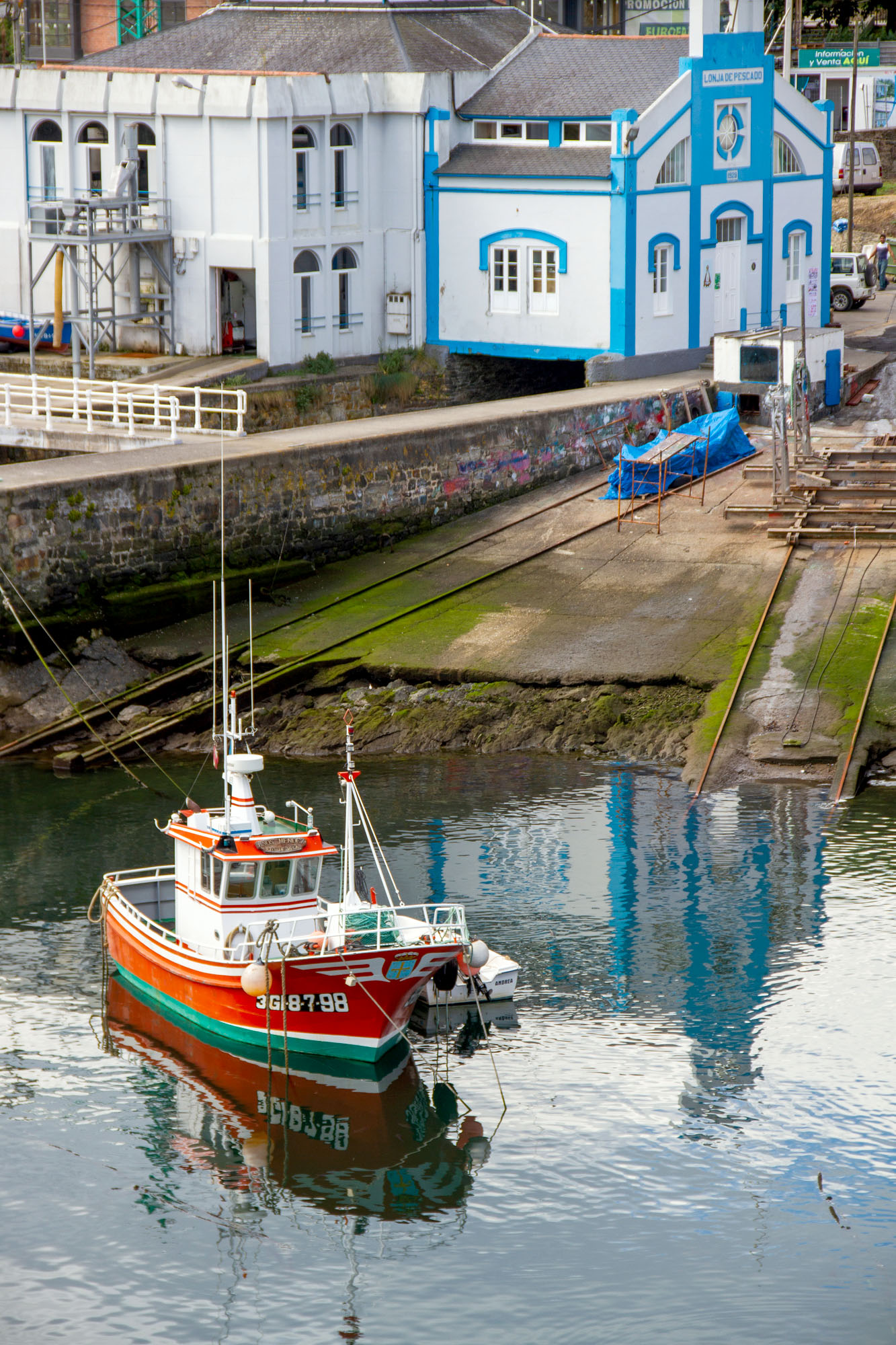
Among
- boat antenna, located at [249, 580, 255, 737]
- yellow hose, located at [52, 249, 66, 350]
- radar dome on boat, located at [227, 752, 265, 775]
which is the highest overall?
yellow hose, located at [52, 249, 66, 350]

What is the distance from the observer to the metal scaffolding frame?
1730 inches

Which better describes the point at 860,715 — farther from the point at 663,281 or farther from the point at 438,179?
the point at 438,179

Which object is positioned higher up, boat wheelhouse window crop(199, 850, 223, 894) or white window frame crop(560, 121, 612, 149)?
white window frame crop(560, 121, 612, 149)

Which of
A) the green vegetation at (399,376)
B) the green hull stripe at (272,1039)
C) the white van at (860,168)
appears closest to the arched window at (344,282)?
the green vegetation at (399,376)

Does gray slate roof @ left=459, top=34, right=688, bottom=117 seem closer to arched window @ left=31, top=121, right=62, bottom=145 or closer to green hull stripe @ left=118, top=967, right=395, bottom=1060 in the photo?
arched window @ left=31, top=121, right=62, bottom=145

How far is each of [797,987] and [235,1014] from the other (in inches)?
269

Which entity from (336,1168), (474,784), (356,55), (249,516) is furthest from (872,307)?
(336,1168)

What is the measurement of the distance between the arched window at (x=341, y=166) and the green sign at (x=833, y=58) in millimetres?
29764

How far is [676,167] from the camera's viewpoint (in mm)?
45281

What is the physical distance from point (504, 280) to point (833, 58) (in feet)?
100

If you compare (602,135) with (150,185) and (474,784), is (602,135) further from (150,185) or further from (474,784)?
(474,784)

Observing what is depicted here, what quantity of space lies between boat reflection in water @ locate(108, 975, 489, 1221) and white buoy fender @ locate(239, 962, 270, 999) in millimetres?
1315

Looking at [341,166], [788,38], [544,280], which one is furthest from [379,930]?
[788,38]

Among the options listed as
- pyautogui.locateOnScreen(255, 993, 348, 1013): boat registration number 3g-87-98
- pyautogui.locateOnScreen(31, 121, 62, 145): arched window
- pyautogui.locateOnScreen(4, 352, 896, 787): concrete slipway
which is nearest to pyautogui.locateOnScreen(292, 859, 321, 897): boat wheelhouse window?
pyautogui.locateOnScreen(255, 993, 348, 1013): boat registration number 3g-87-98
